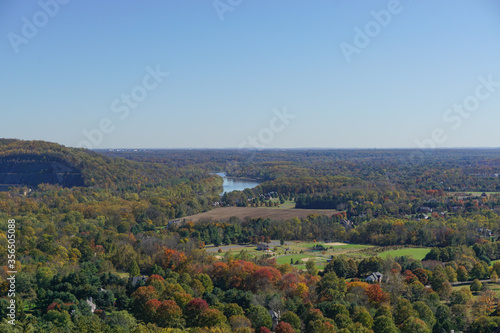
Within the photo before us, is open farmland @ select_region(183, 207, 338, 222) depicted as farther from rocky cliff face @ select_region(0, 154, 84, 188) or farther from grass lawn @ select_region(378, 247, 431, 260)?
rocky cliff face @ select_region(0, 154, 84, 188)

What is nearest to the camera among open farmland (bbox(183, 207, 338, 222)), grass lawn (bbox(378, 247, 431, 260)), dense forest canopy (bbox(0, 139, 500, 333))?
dense forest canopy (bbox(0, 139, 500, 333))

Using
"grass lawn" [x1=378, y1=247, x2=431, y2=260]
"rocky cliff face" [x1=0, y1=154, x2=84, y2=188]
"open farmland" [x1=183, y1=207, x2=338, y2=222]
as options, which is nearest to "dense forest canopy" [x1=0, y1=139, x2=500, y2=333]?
"grass lawn" [x1=378, y1=247, x2=431, y2=260]

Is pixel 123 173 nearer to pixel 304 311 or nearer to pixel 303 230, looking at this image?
pixel 303 230

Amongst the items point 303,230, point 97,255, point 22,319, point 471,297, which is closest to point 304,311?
point 471,297

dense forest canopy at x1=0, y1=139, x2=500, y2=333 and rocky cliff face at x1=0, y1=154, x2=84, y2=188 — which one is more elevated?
rocky cliff face at x1=0, y1=154, x2=84, y2=188

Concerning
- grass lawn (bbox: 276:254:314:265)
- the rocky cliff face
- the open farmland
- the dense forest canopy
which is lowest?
grass lawn (bbox: 276:254:314:265)

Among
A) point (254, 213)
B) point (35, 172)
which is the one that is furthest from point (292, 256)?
point (35, 172)

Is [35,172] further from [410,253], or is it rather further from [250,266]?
[410,253]
